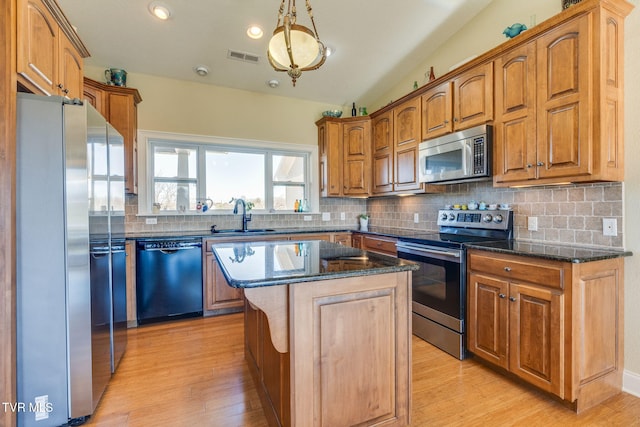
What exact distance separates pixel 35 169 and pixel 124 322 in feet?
4.81

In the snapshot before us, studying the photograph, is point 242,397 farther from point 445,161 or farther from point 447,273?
point 445,161

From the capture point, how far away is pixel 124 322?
245cm

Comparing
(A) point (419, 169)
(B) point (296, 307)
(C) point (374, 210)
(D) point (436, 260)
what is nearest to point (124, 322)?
(B) point (296, 307)

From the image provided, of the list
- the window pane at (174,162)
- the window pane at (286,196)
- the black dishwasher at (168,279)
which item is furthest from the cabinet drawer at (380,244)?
the window pane at (174,162)

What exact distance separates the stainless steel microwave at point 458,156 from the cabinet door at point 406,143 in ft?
0.50

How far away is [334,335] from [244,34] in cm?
318

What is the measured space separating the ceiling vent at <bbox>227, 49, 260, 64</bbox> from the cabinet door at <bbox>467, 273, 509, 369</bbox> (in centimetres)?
328

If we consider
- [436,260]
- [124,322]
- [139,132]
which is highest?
[139,132]

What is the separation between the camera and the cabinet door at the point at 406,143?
11.0ft

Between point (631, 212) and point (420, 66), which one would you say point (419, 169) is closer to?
point (420, 66)

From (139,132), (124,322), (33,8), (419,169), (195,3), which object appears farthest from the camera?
(139,132)

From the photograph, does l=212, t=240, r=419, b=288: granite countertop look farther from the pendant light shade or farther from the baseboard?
the baseboard

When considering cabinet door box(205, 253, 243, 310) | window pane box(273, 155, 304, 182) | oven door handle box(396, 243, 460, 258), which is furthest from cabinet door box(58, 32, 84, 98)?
oven door handle box(396, 243, 460, 258)

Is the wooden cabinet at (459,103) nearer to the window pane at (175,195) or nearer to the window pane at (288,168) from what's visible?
the window pane at (288,168)
